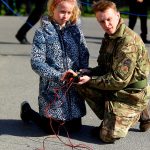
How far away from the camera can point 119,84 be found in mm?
4105

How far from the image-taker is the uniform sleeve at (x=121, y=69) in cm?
408

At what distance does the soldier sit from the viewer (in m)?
4.10

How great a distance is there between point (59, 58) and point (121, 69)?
55 cm

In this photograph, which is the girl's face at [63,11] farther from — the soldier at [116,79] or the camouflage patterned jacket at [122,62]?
the camouflage patterned jacket at [122,62]

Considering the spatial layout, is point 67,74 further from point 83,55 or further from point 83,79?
point 83,55

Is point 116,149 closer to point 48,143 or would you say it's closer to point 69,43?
point 48,143


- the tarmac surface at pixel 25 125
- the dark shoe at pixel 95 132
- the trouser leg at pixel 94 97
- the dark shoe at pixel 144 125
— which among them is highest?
the trouser leg at pixel 94 97

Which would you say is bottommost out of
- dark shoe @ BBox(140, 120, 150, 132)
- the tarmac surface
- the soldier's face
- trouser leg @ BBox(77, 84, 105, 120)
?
the tarmac surface

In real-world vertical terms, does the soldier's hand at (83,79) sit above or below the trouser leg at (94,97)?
above

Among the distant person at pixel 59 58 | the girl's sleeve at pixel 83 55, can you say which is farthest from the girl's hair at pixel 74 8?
the girl's sleeve at pixel 83 55

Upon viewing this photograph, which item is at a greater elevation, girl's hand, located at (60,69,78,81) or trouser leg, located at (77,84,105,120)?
girl's hand, located at (60,69,78,81)

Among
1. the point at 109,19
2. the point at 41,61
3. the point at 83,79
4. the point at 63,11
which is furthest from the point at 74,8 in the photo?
the point at 83,79

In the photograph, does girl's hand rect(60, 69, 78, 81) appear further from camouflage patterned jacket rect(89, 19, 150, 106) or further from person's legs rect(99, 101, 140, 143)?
person's legs rect(99, 101, 140, 143)

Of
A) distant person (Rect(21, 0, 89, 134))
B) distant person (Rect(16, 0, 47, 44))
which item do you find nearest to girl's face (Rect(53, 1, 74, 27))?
distant person (Rect(21, 0, 89, 134))
